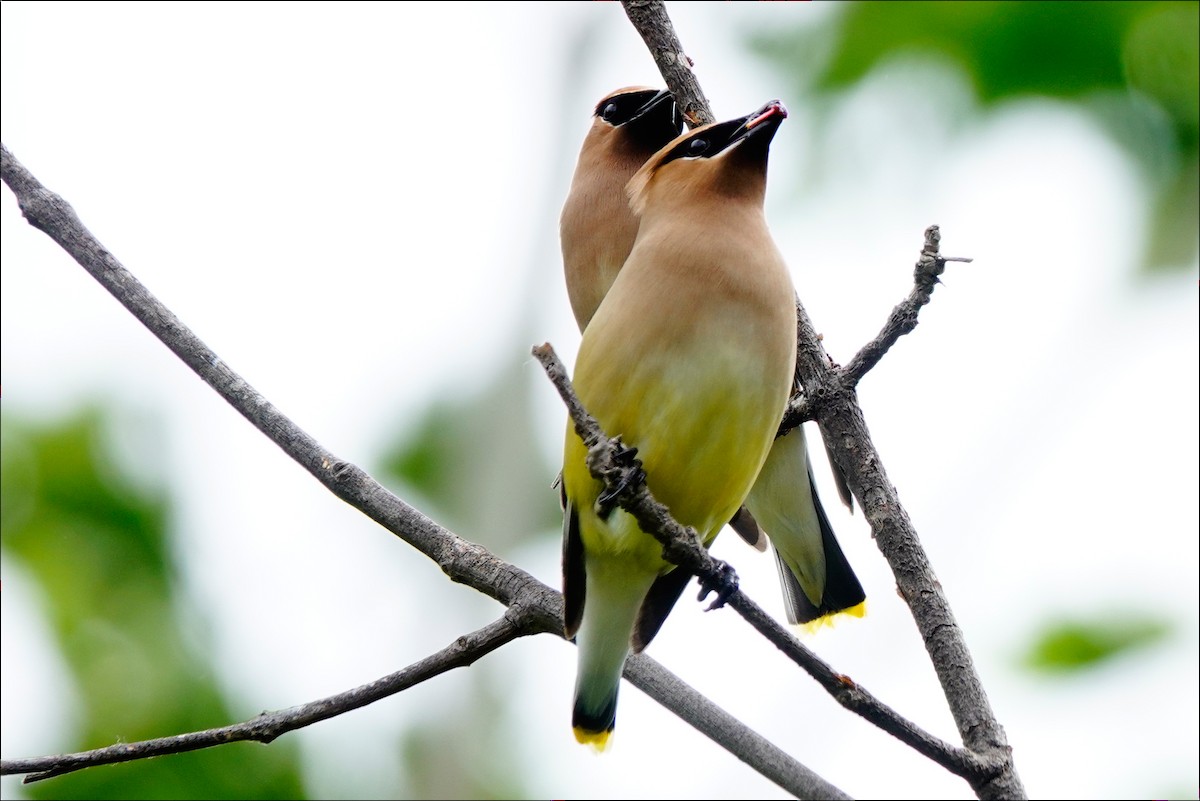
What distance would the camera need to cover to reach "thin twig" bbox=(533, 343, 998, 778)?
288 centimetres

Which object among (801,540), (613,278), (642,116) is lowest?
(801,540)

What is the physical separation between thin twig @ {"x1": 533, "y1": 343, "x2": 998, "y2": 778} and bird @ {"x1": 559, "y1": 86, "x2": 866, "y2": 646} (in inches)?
55.2

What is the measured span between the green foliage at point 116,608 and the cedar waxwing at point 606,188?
4766 mm

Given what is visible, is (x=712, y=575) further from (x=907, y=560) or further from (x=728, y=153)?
(x=728, y=153)

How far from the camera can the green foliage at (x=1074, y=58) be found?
33.9 feet

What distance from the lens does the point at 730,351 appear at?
3.42 metres

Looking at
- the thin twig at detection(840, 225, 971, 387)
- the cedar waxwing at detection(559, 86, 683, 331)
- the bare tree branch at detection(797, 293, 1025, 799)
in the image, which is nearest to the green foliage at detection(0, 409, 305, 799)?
the cedar waxwing at detection(559, 86, 683, 331)

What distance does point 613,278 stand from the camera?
4.41 metres

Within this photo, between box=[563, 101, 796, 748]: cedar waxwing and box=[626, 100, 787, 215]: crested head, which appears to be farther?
box=[626, 100, 787, 215]: crested head

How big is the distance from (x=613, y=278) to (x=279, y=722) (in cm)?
178

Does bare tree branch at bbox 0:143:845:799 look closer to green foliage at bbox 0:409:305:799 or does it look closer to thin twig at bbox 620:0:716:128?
thin twig at bbox 620:0:716:128

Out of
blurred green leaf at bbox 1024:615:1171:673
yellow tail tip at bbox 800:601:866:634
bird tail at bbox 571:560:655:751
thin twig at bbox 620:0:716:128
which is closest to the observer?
bird tail at bbox 571:560:655:751

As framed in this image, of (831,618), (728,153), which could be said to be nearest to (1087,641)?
(831,618)

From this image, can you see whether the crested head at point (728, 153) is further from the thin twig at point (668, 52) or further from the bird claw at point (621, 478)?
the bird claw at point (621, 478)
